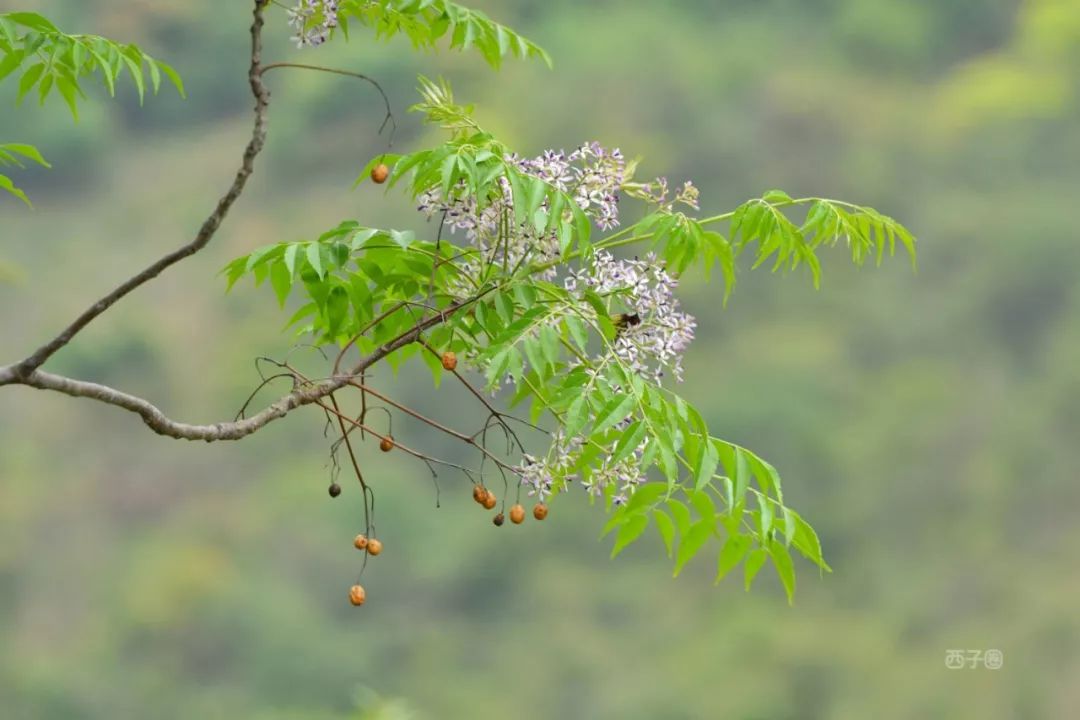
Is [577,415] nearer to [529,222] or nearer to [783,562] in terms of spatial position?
[529,222]

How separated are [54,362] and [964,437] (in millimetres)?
6317

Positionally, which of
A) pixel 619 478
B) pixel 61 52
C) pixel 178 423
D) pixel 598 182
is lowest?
pixel 178 423

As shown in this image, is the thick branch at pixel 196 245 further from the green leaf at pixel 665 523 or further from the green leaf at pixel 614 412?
the green leaf at pixel 665 523

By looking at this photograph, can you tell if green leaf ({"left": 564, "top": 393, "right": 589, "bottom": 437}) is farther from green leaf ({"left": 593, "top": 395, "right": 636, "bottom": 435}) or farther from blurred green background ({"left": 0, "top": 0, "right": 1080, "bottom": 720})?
blurred green background ({"left": 0, "top": 0, "right": 1080, "bottom": 720})

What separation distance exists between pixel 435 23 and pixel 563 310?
457 millimetres

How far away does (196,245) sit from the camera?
4.84ft

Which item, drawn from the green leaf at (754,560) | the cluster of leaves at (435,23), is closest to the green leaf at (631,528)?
the green leaf at (754,560)

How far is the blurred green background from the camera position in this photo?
10398 millimetres

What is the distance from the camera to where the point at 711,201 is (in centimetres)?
1186

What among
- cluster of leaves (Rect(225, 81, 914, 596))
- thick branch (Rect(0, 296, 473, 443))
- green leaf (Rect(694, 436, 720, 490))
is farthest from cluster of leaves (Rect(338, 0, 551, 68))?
green leaf (Rect(694, 436, 720, 490))

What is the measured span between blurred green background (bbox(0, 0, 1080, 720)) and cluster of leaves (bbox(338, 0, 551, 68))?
795 cm

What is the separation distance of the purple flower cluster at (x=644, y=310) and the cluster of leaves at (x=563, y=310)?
2 centimetres

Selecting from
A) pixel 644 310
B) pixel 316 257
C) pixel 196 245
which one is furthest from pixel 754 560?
pixel 196 245

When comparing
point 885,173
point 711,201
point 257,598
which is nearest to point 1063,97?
point 885,173
